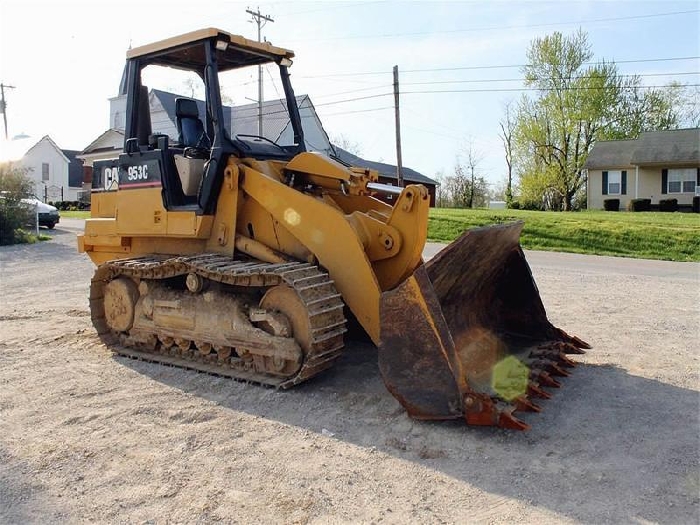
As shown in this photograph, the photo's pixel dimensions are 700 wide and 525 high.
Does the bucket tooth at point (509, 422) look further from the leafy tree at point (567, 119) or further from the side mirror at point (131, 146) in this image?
the leafy tree at point (567, 119)

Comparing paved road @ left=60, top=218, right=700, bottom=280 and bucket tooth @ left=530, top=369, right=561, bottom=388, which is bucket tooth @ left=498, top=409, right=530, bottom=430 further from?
paved road @ left=60, top=218, right=700, bottom=280

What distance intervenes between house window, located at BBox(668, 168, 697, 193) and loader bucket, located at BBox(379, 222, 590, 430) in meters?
32.2

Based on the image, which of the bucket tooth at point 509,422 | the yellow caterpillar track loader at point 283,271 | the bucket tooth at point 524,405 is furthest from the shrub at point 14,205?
the bucket tooth at point 509,422

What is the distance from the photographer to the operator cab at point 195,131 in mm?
5859

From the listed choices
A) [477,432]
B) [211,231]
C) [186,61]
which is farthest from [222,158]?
[477,432]

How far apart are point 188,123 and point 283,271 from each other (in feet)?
7.54

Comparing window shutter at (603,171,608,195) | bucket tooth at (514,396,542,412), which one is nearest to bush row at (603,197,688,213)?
window shutter at (603,171,608,195)

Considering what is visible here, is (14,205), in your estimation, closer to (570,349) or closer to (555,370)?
(570,349)

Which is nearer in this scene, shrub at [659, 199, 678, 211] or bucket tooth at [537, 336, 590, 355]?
bucket tooth at [537, 336, 590, 355]

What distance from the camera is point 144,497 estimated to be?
3.34 meters

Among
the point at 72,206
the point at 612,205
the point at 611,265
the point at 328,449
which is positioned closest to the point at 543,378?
the point at 328,449

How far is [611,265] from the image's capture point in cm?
1403

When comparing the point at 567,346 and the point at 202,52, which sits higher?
the point at 202,52

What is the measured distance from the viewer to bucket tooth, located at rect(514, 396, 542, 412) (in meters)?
4.27
